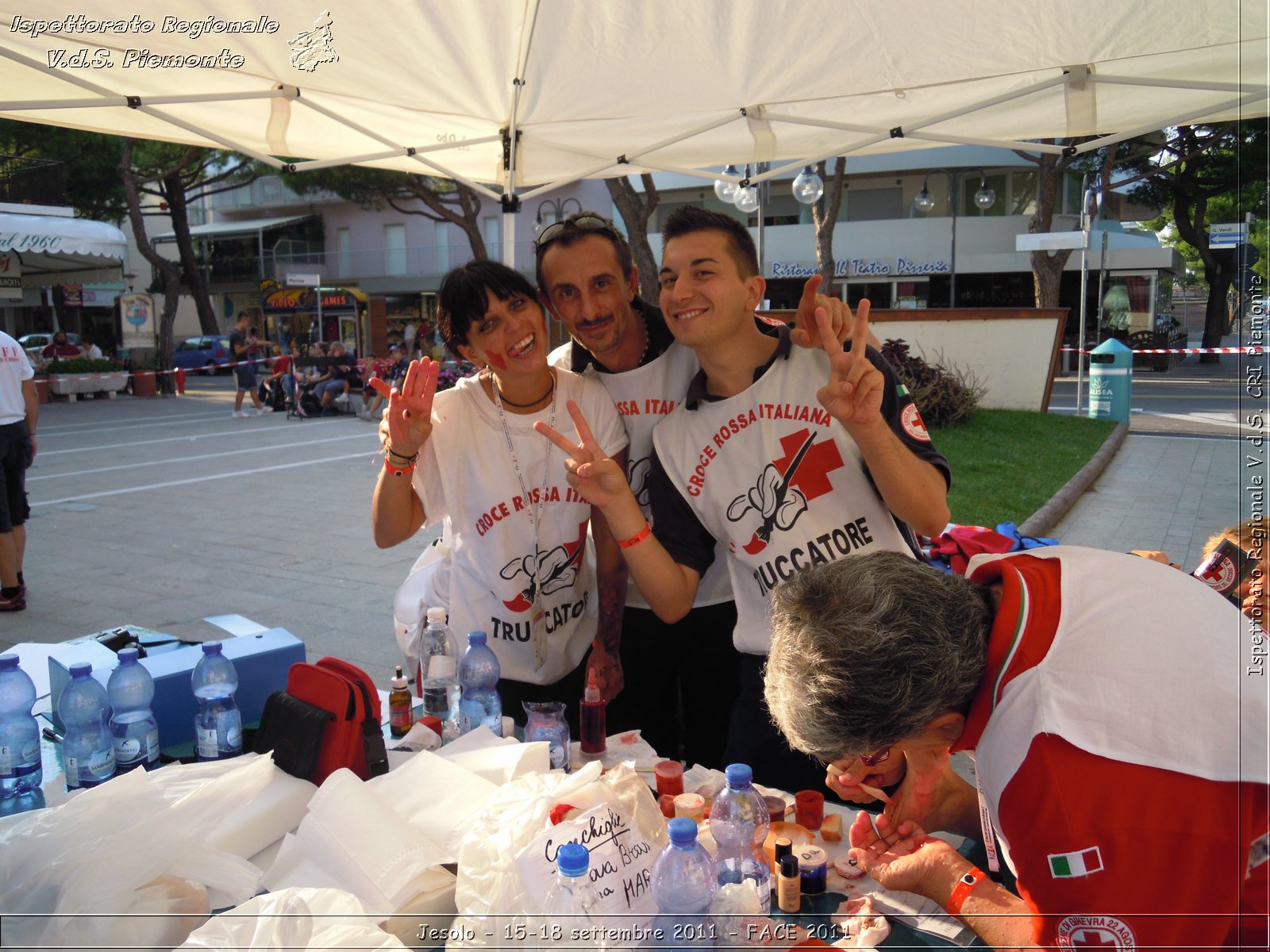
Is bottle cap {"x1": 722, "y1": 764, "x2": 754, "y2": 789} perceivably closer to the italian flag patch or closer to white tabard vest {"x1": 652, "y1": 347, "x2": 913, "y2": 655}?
white tabard vest {"x1": 652, "y1": 347, "x2": 913, "y2": 655}

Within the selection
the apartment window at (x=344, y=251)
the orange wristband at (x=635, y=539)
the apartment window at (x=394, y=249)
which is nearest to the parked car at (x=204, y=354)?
the apartment window at (x=394, y=249)

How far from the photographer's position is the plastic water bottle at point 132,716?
222 cm

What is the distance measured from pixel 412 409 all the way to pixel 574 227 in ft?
2.42

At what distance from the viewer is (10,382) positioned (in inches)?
220

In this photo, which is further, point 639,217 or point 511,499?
point 639,217

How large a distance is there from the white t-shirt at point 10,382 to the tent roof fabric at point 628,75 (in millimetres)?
2883

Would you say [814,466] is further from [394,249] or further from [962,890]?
[394,249]

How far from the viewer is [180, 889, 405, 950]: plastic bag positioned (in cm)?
141

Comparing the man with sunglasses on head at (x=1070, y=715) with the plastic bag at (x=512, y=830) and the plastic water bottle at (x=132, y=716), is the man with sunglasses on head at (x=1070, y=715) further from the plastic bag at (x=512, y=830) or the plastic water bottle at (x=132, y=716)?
the plastic water bottle at (x=132, y=716)

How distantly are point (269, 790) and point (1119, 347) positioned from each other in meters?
14.6

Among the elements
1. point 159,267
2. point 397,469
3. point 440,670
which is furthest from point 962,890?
point 159,267

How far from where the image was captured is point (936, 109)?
3773mm

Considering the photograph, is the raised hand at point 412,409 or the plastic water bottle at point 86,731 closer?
the plastic water bottle at point 86,731

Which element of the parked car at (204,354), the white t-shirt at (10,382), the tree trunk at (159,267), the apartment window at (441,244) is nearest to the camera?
the white t-shirt at (10,382)
